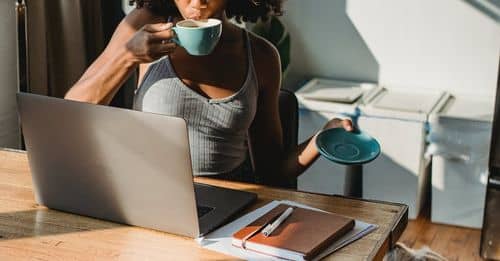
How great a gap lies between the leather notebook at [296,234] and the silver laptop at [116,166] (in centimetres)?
8

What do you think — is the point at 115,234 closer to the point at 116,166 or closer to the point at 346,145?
the point at 116,166

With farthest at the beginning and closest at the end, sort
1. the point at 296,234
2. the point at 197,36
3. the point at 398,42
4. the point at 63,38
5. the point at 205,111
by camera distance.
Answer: the point at 398,42 < the point at 63,38 < the point at 205,111 < the point at 197,36 < the point at 296,234

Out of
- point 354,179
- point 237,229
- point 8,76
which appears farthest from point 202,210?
point 8,76

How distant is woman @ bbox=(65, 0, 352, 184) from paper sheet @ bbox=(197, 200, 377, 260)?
264 mm

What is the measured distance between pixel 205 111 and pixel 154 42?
300mm

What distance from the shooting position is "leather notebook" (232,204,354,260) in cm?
138

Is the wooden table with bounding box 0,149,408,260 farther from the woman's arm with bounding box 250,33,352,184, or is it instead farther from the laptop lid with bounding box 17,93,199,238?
the woman's arm with bounding box 250,33,352,184

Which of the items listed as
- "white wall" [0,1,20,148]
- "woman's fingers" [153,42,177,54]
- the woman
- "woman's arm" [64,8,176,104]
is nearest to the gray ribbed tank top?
the woman

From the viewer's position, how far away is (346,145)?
66.0 inches

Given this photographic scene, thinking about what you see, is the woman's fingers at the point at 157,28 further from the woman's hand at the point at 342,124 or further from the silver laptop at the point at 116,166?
the woman's hand at the point at 342,124

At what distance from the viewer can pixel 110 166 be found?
1.47 meters

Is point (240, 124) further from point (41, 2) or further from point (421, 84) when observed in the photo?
point (421, 84)

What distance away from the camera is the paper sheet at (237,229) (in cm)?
141

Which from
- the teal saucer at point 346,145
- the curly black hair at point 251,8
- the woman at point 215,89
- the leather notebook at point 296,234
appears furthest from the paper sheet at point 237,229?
the curly black hair at point 251,8
